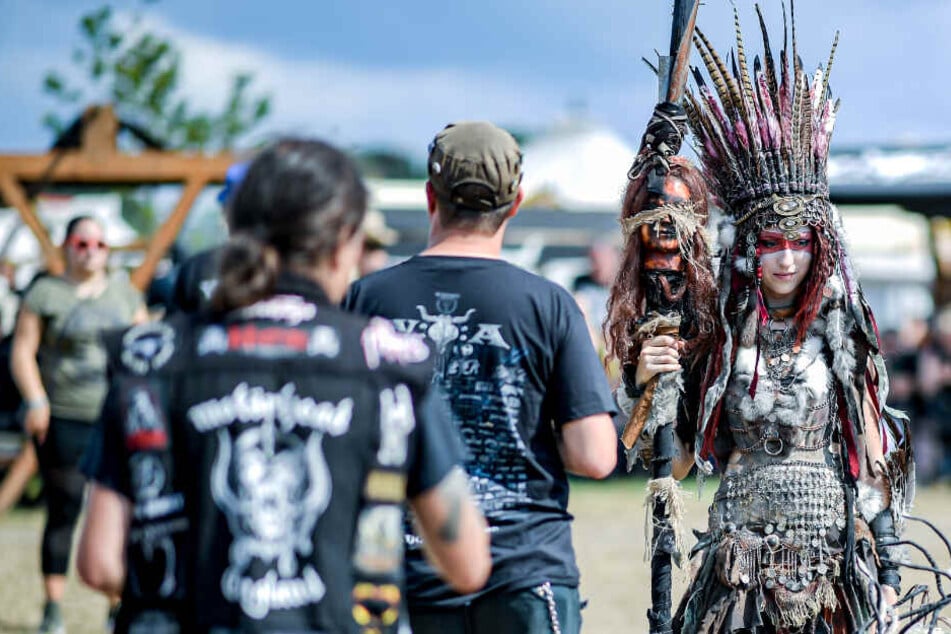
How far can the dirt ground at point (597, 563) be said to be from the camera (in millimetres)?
6852

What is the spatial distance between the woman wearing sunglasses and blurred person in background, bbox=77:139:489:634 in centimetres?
441

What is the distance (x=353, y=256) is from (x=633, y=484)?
11.7 metres

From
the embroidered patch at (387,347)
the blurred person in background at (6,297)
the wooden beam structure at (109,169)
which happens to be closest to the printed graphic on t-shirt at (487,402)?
the embroidered patch at (387,347)

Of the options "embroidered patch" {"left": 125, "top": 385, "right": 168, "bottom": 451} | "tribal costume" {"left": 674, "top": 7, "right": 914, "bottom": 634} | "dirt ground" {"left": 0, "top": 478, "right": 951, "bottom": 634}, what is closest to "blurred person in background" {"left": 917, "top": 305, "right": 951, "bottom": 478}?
"dirt ground" {"left": 0, "top": 478, "right": 951, "bottom": 634}

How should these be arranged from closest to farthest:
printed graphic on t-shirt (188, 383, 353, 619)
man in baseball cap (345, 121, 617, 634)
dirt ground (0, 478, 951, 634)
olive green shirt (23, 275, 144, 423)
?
1. printed graphic on t-shirt (188, 383, 353, 619)
2. man in baseball cap (345, 121, 617, 634)
3. olive green shirt (23, 275, 144, 423)
4. dirt ground (0, 478, 951, 634)

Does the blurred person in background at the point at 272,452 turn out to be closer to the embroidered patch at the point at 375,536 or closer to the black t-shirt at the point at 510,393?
the embroidered patch at the point at 375,536

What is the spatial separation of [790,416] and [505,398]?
4.16ft

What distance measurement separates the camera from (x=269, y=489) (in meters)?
2.12

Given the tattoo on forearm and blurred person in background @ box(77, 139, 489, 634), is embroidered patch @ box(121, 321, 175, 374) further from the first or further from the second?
the tattoo on forearm

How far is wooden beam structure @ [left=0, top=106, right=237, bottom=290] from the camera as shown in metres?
10.5

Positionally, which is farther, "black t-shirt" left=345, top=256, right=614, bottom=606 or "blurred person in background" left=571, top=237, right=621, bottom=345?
"blurred person in background" left=571, top=237, right=621, bottom=345

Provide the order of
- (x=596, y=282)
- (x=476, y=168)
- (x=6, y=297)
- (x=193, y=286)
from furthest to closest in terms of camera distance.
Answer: (x=6, y=297) → (x=596, y=282) → (x=193, y=286) → (x=476, y=168)

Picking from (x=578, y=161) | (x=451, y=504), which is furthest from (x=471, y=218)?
(x=578, y=161)

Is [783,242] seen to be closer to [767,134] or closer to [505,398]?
[767,134]
